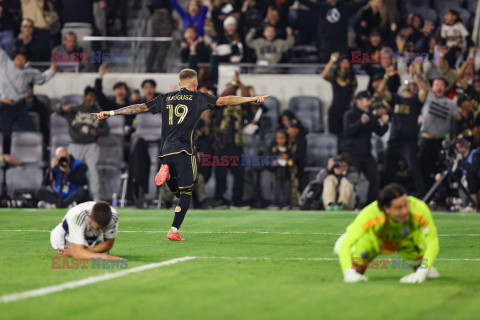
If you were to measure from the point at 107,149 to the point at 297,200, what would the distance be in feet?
16.4

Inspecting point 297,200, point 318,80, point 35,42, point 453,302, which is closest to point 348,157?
point 297,200

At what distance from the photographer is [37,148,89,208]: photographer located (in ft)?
66.3

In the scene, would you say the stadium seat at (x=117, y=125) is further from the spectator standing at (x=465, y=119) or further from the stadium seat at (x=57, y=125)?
the spectator standing at (x=465, y=119)

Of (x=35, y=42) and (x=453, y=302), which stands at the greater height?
(x=35, y=42)

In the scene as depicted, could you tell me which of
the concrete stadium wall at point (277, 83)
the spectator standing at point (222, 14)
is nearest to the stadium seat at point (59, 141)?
the concrete stadium wall at point (277, 83)

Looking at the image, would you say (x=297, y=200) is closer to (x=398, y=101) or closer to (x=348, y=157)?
(x=348, y=157)

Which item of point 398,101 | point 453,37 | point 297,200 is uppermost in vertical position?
point 453,37

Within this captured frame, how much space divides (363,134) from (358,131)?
0.51ft

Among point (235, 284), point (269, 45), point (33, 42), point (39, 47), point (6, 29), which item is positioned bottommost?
point (235, 284)

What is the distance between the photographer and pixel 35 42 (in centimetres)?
2375

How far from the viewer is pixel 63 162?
65.8 ft

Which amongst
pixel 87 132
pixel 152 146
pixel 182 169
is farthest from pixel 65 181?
pixel 182 169

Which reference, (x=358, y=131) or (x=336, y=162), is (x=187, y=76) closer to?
(x=336, y=162)

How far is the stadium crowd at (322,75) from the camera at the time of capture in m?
20.4
